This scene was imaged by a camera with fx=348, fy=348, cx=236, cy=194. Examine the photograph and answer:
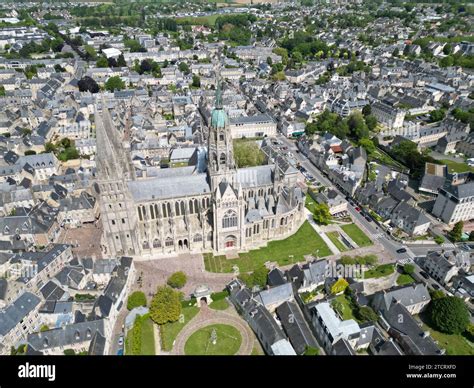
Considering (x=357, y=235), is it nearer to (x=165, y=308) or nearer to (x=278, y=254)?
(x=278, y=254)


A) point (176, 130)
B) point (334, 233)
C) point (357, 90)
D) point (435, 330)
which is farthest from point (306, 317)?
point (357, 90)

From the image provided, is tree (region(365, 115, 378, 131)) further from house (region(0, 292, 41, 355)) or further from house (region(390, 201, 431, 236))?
house (region(0, 292, 41, 355))

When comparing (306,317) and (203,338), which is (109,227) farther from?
(306,317)

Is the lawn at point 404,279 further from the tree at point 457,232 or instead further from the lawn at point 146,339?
the lawn at point 146,339

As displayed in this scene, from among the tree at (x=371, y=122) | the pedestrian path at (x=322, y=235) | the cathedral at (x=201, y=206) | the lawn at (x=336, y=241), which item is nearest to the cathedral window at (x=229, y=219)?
the cathedral at (x=201, y=206)

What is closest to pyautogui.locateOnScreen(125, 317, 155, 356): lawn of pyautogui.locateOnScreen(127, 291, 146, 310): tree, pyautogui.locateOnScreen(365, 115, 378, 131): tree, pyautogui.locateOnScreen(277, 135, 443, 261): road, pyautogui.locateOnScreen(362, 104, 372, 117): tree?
pyautogui.locateOnScreen(127, 291, 146, 310): tree
